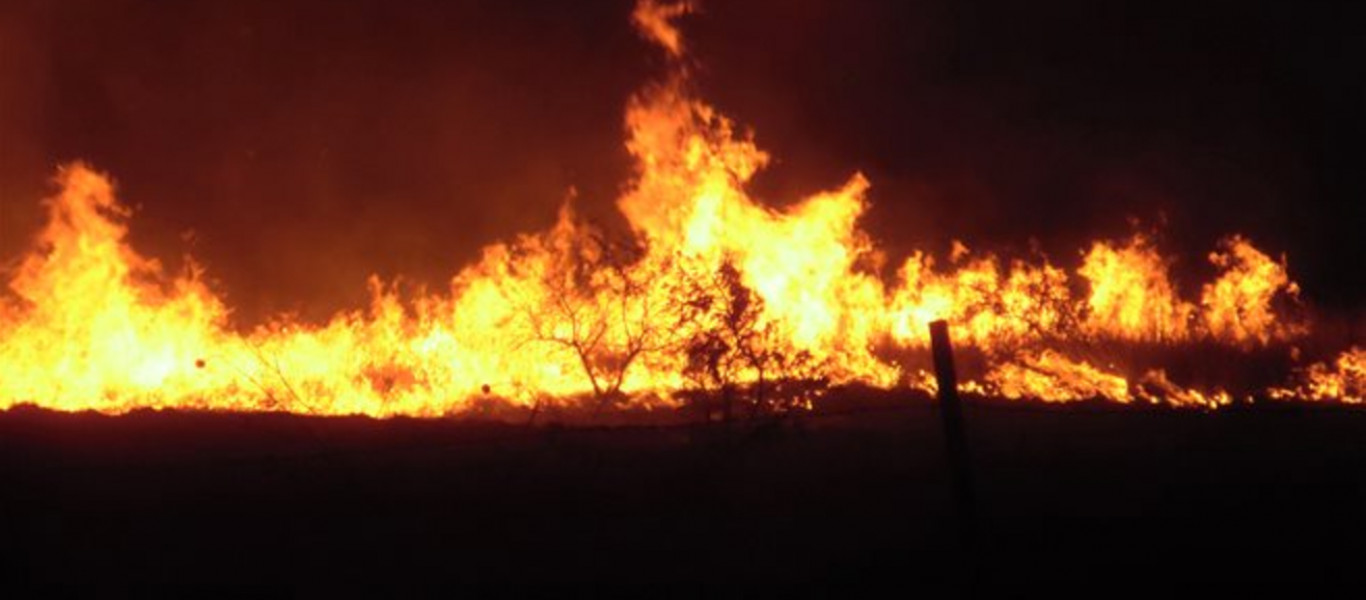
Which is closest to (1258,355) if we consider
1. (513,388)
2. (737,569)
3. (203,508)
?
(513,388)

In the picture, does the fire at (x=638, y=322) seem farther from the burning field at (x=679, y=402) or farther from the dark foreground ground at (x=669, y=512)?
the dark foreground ground at (x=669, y=512)

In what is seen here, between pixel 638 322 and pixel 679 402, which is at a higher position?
pixel 638 322

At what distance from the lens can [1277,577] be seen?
862 centimetres

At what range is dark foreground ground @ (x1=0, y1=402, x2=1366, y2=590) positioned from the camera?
884cm

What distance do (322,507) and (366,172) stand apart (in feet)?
69.0

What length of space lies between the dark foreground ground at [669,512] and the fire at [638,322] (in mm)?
5347

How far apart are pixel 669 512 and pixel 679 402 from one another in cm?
1052

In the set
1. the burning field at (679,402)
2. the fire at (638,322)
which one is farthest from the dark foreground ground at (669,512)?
the fire at (638,322)

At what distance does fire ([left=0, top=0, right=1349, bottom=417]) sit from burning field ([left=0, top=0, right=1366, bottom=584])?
79mm

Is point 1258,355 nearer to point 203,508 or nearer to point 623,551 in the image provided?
point 623,551

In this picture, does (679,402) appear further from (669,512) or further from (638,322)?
(669,512)

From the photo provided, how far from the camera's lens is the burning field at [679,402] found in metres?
9.55

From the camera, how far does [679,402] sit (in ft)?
69.5

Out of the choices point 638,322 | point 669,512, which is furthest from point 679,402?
point 669,512
